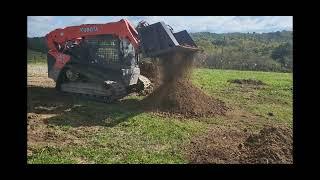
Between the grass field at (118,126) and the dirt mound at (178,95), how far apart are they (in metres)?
0.47

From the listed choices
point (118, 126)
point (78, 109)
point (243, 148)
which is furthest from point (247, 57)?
point (243, 148)

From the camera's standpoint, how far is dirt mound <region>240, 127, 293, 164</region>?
922cm

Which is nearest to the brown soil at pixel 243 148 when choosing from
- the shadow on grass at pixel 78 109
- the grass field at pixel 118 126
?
the grass field at pixel 118 126

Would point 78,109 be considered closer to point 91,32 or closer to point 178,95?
point 91,32

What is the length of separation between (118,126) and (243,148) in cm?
306

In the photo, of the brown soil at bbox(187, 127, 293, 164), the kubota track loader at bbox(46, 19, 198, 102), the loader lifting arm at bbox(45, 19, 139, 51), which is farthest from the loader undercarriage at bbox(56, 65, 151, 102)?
the brown soil at bbox(187, 127, 293, 164)

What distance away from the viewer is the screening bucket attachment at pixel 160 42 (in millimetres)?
12812

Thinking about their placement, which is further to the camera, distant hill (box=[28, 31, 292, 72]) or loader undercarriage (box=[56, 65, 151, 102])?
distant hill (box=[28, 31, 292, 72])

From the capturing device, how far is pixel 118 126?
1120 centimetres

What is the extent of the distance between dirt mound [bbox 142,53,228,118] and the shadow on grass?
67 cm

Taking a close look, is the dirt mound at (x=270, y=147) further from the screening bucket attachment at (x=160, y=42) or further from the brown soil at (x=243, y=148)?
the screening bucket attachment at (x=160, y=42)

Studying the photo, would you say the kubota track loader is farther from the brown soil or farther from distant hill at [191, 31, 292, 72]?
distant hill at [191, 31, 292, 72]

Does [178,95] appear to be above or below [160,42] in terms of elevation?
below
